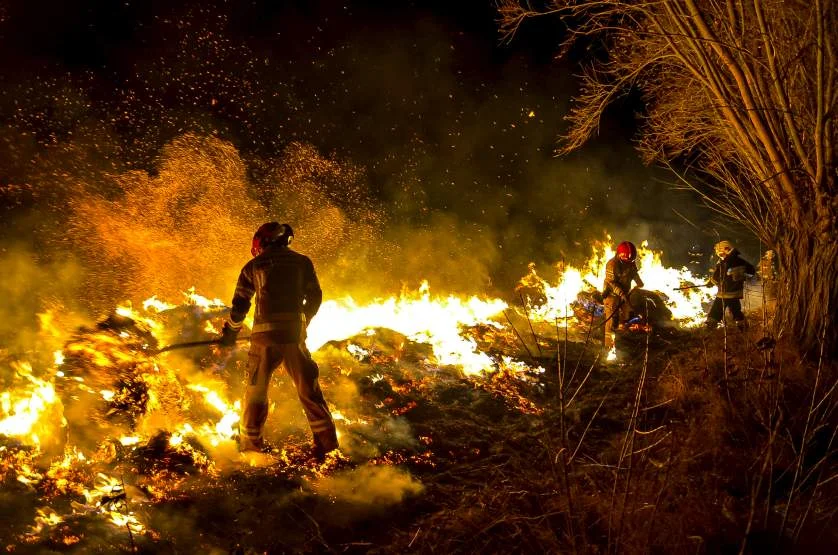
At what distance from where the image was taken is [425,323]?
8602 mm

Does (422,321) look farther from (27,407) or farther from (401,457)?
(27,407)

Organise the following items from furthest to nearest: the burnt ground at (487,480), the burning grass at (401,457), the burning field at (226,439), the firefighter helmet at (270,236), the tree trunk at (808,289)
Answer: the tree trunk at (808,289), the firefighter helmet at (270,236), the burning field at (226,439), the burning grass at (401,457), the burnt ground at (487,480)

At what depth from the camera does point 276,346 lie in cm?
443

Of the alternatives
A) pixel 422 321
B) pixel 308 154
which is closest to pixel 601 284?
pixel 422 321

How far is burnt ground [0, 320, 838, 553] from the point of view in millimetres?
2965

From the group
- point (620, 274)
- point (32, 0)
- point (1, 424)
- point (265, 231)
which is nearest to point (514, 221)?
point (620, 274)

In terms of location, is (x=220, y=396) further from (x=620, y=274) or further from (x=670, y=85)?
(x=670, y=85)

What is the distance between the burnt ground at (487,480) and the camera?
9.73ft

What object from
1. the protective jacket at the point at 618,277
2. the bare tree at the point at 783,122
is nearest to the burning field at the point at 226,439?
the protective jacket at the point at 618,277

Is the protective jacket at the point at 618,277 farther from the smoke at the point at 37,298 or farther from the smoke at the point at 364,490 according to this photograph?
the smoke at the point at 37,298

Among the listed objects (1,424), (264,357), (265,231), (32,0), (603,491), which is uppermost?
(32,0)

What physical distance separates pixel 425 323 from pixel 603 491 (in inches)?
201

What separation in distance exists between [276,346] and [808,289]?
6.24m

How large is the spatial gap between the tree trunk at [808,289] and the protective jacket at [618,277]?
193cm
